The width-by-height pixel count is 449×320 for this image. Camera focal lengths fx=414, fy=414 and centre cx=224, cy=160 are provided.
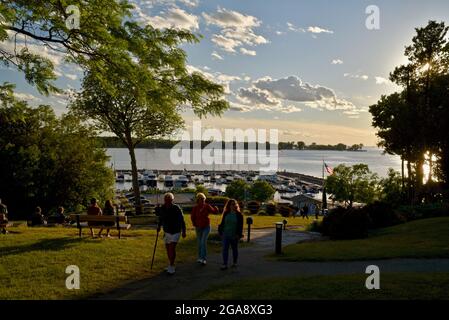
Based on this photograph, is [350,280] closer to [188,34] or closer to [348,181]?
[188,34]

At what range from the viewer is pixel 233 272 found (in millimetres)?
10555

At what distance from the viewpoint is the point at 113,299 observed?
8102 millimetres

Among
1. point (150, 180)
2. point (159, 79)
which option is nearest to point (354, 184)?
point (150, 180)

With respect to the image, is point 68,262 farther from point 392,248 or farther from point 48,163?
point 48,163

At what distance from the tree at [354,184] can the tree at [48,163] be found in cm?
4577

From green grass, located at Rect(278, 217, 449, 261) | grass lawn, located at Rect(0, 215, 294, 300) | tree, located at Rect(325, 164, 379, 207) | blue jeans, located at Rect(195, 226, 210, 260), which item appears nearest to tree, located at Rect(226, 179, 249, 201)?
tree, located at Rect(325, 164, 379, 207)

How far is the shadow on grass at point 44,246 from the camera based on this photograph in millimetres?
11492

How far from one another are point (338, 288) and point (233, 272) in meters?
3.25

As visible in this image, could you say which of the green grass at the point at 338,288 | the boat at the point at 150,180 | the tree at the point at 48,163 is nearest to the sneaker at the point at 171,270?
the green grass at the point at 338,288

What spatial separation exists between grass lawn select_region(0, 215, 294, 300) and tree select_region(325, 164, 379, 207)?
59776 mm

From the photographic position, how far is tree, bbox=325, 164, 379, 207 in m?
70.1

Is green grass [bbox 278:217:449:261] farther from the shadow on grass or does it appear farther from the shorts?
the shadow on grass

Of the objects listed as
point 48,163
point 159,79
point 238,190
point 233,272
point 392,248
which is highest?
point 159,79
